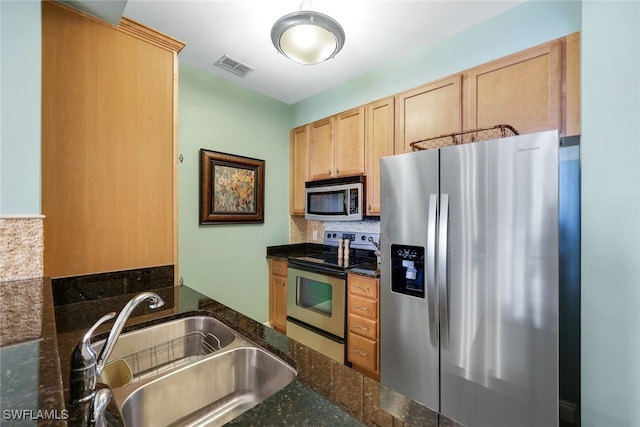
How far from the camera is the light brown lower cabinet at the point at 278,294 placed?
2922 millimetres

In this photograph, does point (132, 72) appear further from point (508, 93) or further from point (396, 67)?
point (508, 93)

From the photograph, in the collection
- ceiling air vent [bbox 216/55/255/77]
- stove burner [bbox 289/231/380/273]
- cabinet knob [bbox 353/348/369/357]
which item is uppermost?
ceiling air vent [bbox 216/55/255/77]

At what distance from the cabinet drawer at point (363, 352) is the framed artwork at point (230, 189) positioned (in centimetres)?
158

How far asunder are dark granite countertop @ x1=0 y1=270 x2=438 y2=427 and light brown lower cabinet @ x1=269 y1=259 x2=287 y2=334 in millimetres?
1837

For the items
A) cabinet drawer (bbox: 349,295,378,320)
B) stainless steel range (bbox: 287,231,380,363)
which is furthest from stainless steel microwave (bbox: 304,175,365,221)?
cabinet drawer (bbox: 349,295,378,320)

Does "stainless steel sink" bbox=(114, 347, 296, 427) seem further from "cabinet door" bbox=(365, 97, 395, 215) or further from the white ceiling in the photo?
the white ceiling

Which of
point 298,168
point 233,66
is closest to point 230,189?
point 298,168

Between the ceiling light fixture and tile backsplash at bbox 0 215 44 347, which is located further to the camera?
the ceiling light fixture

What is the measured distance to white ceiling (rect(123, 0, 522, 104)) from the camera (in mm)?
1759

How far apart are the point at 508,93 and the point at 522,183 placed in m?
0.82

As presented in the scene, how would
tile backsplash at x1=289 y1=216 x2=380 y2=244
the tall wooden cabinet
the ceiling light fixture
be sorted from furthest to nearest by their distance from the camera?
1. tile backsplash at x1=289 y1=216 x2=380 y2=244
2. the ceiling light fixture
3. the tall wooden cabinet

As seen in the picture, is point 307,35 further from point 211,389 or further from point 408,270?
point 211,389

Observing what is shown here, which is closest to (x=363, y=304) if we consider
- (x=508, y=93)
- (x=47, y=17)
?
(x=508, y=93)

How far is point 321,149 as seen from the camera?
118 inches
